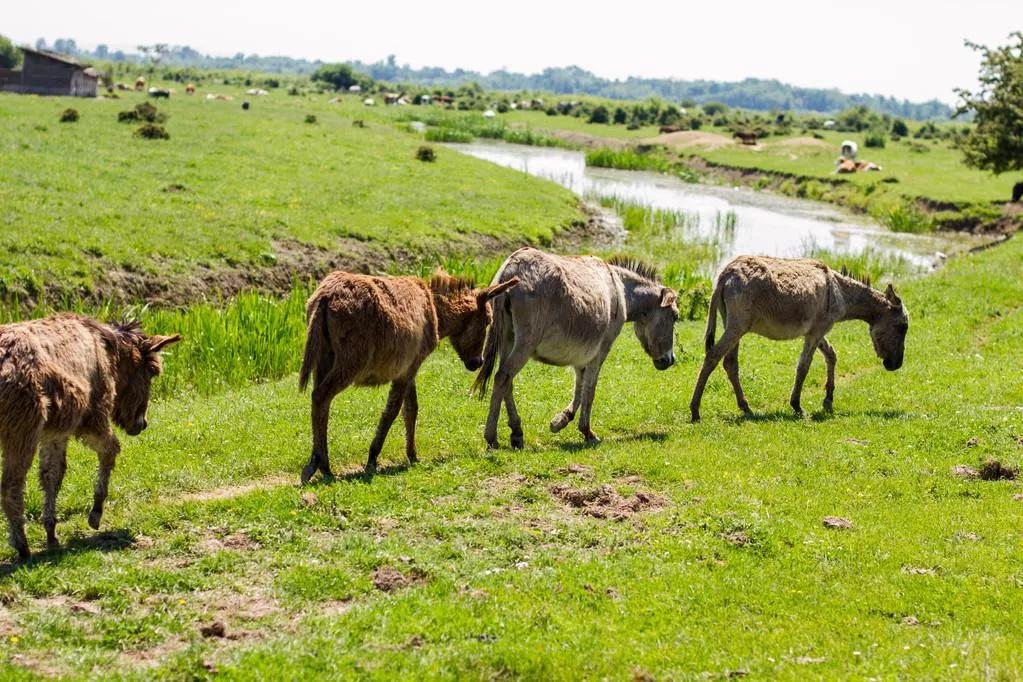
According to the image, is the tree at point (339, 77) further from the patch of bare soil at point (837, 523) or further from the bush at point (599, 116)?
the patch of bare soil at point (837, 523)

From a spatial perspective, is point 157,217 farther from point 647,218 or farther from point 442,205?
point 647,218

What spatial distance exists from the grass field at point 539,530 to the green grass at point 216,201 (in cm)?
39

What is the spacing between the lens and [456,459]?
12.9m

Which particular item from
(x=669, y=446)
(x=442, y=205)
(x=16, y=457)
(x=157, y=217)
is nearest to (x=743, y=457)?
(x=669, y=446)

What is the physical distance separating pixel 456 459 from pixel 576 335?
2665 mm

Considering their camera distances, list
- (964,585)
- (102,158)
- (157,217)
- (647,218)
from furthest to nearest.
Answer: (647,218), (102,158), (157,217), (964,585)

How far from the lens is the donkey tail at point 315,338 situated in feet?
38.2

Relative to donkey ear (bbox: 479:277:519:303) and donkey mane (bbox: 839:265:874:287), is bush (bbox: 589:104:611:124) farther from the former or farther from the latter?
donkey ear (bbox: 479:277:519:303)

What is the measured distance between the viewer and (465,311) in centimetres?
1362

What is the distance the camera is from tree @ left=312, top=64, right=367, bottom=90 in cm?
15150

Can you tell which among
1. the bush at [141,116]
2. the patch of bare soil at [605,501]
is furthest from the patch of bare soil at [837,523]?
the bush at [141,116]

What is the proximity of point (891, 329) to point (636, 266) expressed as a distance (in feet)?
17.1

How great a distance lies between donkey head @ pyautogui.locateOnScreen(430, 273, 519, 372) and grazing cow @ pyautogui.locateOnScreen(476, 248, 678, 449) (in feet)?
0.72

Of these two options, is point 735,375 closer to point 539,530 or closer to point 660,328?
point 660,328
